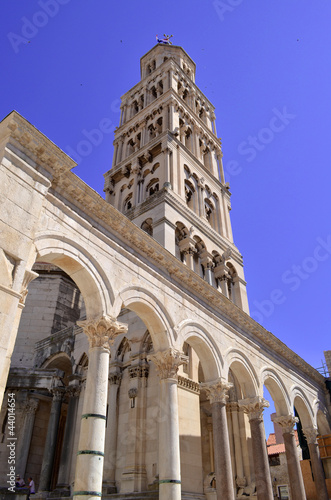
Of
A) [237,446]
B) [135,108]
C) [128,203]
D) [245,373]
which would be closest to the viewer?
[245,373]

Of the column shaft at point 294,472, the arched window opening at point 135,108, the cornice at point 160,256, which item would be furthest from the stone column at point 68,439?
the arched window opening at point 135,108

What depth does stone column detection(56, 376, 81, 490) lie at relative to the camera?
634 inches

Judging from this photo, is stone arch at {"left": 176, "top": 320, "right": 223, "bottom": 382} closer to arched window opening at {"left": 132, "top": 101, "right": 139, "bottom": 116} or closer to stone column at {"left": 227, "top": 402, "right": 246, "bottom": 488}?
stone column at {"left": 227, "top": 402, "right": 246, "bottom": 488}

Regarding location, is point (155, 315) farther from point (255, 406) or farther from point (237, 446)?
point (237, 446)

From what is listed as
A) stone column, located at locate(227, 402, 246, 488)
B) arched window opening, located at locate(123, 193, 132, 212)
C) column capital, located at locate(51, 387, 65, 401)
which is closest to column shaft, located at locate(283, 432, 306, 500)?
stone column, located at locate(227, 402, 246, 488)

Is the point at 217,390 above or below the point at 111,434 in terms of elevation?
above

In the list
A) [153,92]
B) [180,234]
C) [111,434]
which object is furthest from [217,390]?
[153,92]

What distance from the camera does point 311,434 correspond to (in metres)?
19.7

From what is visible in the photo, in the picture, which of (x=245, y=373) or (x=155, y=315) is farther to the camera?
(x=245, y=373)

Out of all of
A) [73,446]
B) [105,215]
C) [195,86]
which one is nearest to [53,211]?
[105,215]

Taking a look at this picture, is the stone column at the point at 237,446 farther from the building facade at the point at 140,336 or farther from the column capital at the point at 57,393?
the column capital at the point at 57,393

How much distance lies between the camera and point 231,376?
19750mm

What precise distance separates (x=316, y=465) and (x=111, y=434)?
10.3m

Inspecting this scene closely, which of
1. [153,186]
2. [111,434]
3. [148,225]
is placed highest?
[153,186]
